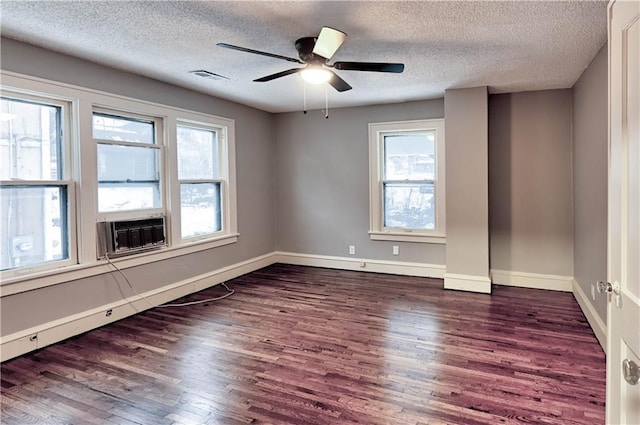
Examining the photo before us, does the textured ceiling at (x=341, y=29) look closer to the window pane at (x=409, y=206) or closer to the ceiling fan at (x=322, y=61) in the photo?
the ceiling fan at (x=322, y=61)

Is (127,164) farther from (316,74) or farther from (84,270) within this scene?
(316,74)

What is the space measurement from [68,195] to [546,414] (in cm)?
387

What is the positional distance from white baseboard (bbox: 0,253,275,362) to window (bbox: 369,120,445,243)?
2284 mm

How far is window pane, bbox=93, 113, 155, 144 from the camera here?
A: 12.0 ft

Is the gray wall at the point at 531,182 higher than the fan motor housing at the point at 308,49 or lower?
lower

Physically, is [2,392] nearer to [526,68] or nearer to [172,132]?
[172,132]

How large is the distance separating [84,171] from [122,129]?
2.17 feet

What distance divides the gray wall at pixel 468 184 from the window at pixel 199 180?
297cm

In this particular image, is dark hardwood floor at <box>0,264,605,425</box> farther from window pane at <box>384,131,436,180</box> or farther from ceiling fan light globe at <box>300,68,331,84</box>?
ceiling fan light globe at <box>300,68,331,84</box>

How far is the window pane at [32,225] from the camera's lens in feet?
9.84

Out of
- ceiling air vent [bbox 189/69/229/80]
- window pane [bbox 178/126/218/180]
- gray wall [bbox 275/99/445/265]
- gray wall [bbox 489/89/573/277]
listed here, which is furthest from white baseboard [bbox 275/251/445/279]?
ceiling air vent [bbox 189/69/229/80]

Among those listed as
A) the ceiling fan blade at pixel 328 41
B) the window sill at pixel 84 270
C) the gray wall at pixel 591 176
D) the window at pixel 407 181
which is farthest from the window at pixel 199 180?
the gray wall at pixel 591 176

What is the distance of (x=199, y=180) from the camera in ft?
15.9

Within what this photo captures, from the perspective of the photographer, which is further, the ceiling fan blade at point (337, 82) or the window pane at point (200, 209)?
the window pane at point (200, 209)
